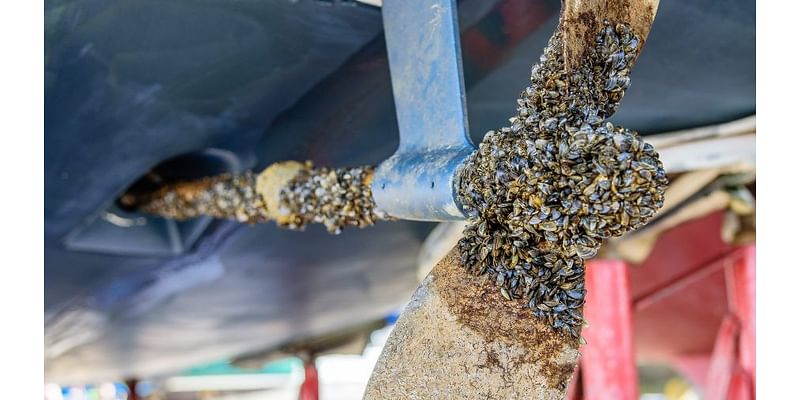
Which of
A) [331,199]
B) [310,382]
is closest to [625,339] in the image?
[331,199]

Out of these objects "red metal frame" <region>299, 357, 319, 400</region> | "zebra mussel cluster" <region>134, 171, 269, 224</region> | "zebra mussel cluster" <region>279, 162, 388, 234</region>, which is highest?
"zebra mussel cluster" <region>134, 171, 269, 224</region>

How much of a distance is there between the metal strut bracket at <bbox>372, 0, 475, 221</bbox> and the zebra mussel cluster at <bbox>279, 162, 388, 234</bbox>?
0.08 m

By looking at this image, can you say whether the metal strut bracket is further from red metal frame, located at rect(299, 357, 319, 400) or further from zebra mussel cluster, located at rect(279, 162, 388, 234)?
red metal frame, located at rect(299, 357, 319, 400)

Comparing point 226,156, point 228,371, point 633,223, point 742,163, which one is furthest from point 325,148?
point 228,371

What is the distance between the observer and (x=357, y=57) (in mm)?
2281

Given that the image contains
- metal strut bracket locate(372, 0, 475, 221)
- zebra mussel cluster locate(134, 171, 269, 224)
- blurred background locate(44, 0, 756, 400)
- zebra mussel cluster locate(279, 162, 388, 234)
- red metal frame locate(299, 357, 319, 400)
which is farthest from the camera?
red metal frame locate(299, 357, 319, 400)

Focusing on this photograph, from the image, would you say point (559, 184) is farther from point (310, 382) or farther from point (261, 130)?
point (310, 382)

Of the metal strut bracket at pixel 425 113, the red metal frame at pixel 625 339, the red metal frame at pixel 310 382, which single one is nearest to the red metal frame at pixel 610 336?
the red metal frame at pixel 625 339

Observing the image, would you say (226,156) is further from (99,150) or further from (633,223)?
(633,223)

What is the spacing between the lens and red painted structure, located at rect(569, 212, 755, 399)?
12.0 feet

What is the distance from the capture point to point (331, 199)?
1.89m

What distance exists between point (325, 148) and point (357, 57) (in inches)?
18.1

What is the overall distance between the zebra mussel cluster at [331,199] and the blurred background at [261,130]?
41cm

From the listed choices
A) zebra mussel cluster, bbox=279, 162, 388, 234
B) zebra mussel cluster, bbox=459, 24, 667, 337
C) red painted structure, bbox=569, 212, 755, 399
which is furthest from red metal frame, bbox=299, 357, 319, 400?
zebra mussel cluster, bbox=459, 24, 667, 337
